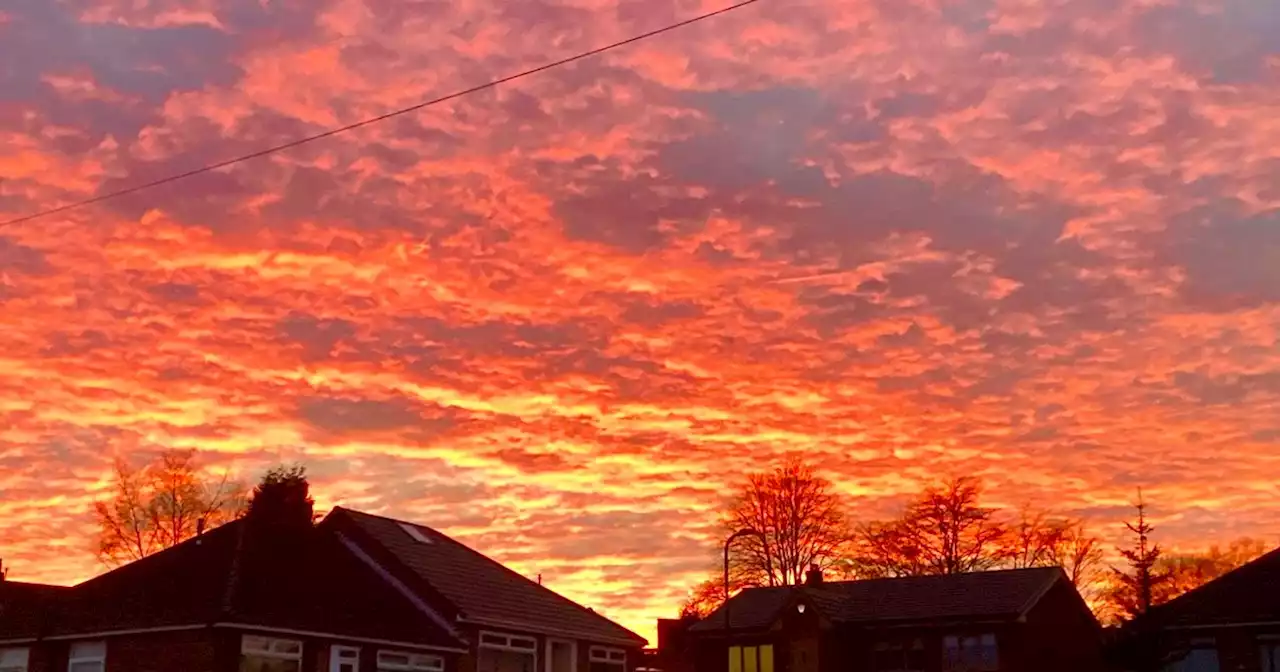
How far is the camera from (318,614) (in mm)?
39219

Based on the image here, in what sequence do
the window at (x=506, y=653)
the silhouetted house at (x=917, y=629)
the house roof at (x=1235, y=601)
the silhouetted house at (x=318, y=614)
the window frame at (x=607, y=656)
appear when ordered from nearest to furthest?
the silhouetted house at (x=318, y=614), the window at (x=506, y=653), the window frame at (x=607, y=656), the house roof at (x=1235, y=601), the silhouetted house at (x=917, y=629)

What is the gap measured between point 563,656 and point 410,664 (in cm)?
939

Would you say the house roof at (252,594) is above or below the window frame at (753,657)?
above

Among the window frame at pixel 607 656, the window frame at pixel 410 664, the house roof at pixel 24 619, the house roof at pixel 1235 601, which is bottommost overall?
the window frame at pixel 410 664

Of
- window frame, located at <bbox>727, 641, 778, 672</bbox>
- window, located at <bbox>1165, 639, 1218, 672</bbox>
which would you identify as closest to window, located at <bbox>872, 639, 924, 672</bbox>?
window frame, located at <bbox>727, 641, 778, 672</bbox>

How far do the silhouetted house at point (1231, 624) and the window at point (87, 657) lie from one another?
3706 cm

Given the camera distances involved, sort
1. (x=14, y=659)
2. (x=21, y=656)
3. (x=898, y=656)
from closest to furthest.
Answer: (x=21, y=656) < (x=14, y=659) < (x=898, y=656)

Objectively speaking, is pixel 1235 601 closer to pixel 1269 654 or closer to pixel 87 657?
pixel 1269 654

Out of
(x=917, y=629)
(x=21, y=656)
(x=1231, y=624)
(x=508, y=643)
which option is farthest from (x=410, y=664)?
(x=1231, y=624)

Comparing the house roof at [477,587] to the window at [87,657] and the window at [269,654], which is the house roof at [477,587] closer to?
the window at [269,654]

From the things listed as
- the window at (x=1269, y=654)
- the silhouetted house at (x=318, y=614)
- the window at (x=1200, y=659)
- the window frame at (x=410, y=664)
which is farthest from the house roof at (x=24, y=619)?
the window at (x=1269, y=654)

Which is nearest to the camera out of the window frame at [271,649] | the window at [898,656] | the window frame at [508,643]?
the window frame at [271,649]

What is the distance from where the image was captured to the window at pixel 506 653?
151 feet

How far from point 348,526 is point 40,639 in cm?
1257
